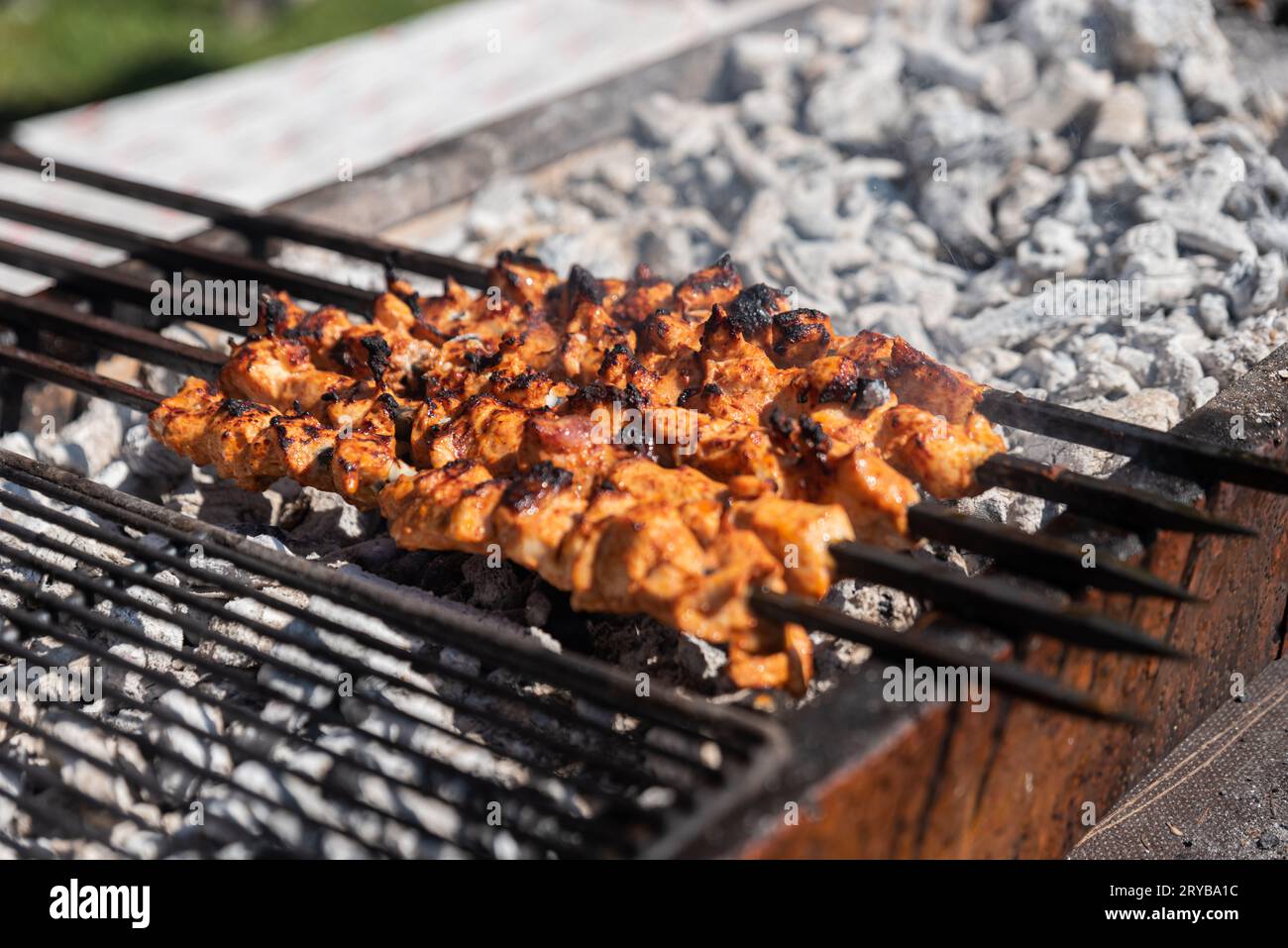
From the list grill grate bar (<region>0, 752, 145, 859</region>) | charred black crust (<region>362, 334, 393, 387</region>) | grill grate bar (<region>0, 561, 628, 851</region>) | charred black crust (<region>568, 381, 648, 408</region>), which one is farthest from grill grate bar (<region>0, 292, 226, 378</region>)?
grill grate bar (<region>0, 752, 145, 859</region>)

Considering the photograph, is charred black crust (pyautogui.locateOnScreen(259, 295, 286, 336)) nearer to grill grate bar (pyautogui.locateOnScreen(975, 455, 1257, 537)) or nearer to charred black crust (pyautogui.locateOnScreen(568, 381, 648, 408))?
charred black crust (pyautogui.locateOnScreen(568, 381, 648, 408))

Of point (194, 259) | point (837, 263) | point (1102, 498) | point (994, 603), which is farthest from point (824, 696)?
point (194, 259)

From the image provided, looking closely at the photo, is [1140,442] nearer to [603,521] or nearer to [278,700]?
[603,521]

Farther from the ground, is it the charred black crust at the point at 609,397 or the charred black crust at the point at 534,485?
the charred black crust at the point at 609,397

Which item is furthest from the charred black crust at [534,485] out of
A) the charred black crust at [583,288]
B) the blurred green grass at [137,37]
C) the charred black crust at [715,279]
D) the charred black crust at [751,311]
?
the blurred green grass at [137,37]

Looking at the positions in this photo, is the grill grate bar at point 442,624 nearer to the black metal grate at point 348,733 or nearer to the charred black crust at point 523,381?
the black metal grate at point 348,733

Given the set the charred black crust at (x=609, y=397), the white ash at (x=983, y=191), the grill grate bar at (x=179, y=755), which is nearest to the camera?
the grill grate bar at (x=179, y=755)
